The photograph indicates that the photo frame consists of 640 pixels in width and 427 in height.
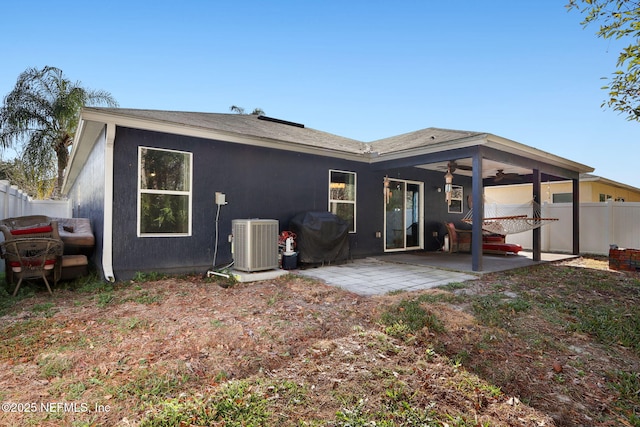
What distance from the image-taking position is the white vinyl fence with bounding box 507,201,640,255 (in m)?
8.27

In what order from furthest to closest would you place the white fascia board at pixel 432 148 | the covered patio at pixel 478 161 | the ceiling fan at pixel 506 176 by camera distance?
1. the ceiling fan at pixel 506 176
2. the covered patio at pixel 478 161
3. the white fascia board at pixel 432 148

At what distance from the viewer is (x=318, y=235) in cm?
607

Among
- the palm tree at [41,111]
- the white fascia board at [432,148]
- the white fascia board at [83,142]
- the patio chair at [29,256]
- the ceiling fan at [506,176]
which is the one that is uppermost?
the palm tree at [41,111]

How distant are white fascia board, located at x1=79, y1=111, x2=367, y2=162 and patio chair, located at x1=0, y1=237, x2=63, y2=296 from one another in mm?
1853

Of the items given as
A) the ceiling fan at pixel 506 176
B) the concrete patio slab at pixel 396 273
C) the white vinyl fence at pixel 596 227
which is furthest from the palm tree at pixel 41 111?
the white vinyl fence at pixel 596 227

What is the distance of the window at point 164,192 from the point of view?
16.2 ft

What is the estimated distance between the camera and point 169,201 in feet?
16.9

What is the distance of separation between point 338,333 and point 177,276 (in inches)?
134

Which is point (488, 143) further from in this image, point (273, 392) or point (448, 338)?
point (273, 392)

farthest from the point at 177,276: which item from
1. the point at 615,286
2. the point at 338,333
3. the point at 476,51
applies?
the point at 476,51

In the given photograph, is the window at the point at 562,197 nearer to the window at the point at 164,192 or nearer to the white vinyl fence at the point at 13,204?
the window at the point at 164,192

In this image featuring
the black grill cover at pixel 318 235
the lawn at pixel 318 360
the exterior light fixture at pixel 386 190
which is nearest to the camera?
the lawn at pixel 318 360

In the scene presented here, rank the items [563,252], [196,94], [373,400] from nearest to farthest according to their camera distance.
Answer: [373,400] < [563,252] < [196,94]

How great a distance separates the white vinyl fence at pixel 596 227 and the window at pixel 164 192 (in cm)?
1039
